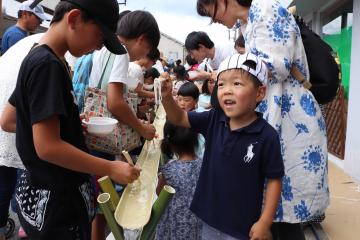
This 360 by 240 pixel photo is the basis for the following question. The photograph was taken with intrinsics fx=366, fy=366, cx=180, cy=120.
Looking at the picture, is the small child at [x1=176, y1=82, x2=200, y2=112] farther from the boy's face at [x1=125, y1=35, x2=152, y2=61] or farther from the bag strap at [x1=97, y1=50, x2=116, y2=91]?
the bag strap at [x1=97, y1=50, x2=116, y2=91]

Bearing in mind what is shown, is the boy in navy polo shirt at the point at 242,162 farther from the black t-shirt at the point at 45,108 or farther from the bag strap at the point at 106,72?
the bag strap at the point at 106,72

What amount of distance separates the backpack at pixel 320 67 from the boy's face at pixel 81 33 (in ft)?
3.68

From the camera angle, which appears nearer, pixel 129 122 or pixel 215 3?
pixel 215 3

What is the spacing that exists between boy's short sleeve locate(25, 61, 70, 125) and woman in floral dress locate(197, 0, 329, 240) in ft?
3.26

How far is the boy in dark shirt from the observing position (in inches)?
54.2

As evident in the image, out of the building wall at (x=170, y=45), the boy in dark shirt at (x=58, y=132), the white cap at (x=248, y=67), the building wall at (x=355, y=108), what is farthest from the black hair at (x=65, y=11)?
the building wall at (x=170, y=45)

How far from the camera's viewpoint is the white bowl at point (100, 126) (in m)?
1.98

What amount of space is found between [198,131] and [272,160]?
0.49 m

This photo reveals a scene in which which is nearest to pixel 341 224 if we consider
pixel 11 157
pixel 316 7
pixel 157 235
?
pixel 157 235

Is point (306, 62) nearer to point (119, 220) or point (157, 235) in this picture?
point (119, 220)

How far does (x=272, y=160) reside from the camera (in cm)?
163

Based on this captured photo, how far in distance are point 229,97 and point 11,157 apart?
1.81 meters

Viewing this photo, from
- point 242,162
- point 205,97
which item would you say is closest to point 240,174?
point 242,162

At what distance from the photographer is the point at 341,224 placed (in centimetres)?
345
